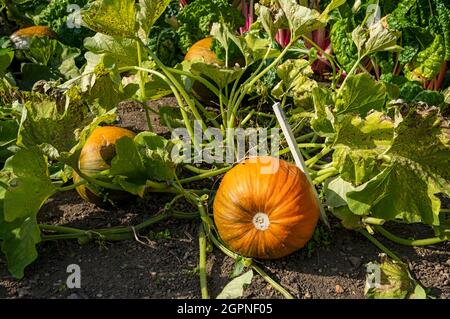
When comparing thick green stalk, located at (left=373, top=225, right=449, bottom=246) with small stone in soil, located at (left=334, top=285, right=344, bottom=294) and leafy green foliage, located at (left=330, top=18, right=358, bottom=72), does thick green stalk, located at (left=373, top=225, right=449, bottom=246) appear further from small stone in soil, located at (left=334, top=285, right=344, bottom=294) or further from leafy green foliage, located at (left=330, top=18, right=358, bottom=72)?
leafy green foliage, located at (left=330, top=18, right=358, bottom=72)

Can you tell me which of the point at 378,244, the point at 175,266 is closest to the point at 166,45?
the point at 175,266

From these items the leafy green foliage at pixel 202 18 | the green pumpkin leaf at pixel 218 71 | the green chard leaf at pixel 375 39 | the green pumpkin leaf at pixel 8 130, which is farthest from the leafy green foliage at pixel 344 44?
the green pumpkin leaf at pixel 8 130

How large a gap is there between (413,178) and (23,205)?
1285 mm

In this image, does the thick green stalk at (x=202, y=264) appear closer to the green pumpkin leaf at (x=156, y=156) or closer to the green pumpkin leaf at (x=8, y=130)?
the green pumpkin leaf at (x=156, y=156)

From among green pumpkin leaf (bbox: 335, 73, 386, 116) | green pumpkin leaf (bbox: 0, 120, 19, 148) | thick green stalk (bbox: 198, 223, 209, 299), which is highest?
green pumpkin leaf (bbox: 335, 73, 386, 116)

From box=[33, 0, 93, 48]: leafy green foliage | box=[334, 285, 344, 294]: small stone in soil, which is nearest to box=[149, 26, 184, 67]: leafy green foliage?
box=[33, 0, 93, 48]: leafy green foliage

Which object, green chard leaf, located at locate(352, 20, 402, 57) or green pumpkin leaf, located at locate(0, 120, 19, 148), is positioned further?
green pumpkin leaf, located at locate(0, 120, 19, 148)

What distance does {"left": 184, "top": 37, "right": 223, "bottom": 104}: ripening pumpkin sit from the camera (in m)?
3.05

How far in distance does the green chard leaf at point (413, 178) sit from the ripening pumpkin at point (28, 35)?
1961 mm

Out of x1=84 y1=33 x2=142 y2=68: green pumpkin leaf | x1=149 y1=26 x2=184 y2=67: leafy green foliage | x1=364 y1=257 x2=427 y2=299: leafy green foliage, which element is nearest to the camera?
x1=364 y1=257 x2=427 y2=299: leafy green foliage

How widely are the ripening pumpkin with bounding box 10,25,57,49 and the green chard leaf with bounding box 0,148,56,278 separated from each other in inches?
52.7

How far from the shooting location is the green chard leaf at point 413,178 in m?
2.20

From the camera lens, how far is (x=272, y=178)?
2246mm

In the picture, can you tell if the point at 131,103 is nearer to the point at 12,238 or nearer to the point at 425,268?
the point at 12,238
